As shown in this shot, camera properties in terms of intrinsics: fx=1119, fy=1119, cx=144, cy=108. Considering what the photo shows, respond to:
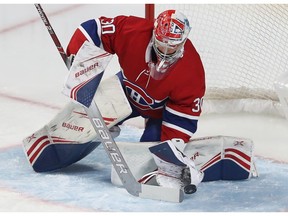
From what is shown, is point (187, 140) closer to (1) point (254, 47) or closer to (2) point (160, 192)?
(2) point (160, 192)

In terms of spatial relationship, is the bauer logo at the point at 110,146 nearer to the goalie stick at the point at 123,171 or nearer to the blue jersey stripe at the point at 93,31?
the goalie stick at the point at 123,171

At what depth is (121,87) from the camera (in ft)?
11.9

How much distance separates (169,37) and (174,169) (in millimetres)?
406

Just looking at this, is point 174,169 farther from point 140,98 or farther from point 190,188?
point 140,98

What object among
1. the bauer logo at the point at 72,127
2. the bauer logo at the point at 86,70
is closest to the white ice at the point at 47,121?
the bauer logo at the point at 72,127

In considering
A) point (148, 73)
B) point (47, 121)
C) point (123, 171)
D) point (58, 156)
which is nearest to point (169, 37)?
point (148, 73)

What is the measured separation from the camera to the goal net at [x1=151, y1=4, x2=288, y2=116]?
14.0 feet

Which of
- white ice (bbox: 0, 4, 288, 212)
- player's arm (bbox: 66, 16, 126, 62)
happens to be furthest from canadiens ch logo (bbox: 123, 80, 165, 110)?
white ice (bbox: 0, 4, 288, 212)

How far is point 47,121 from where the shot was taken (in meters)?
4.26

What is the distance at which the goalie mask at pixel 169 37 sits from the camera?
3371 millimetres

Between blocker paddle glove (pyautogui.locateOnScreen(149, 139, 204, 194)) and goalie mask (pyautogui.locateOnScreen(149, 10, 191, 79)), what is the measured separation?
26cm

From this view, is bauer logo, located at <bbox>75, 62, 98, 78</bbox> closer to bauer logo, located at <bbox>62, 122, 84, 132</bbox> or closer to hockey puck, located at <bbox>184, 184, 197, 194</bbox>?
bauer logo, located at <bbox>62, 122, 84, 132</bbox>

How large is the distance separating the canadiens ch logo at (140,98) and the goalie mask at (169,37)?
0.18 meters

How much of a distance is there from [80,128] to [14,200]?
0.38m
